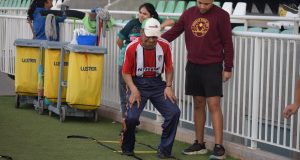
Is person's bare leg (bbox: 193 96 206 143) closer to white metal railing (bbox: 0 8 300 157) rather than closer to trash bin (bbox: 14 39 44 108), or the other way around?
white metal railing (bbox: 0 8 300 157)

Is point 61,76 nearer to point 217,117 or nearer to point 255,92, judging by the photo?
point 217,117

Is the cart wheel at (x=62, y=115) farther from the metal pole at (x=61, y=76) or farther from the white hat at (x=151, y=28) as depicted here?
the white hat at (x=151, y=28)

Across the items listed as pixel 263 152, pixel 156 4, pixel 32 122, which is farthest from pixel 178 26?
pixel 156 4

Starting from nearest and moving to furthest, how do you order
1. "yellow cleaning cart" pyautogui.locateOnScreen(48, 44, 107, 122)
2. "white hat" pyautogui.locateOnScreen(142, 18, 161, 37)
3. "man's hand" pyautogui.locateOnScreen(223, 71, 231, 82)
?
"white hat" pyautogui.locateOnScreen(142, 18, 161, 37) → "man's hand" pyautogui.locateOnScreen(223, 71, 231, 82) → "yellow cleaning cart" pyautogui.locateOnScreen(48, 44, 107, 122)

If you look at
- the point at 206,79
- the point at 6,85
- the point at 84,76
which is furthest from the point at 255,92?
the point at 6,85

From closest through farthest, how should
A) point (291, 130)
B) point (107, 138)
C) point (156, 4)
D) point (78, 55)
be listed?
1. point (291, 130)
2. point (107, 138)
3. point (78, 55)
4. point (156, 4)

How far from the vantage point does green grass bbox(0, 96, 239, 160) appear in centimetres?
932

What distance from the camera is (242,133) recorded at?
948cm

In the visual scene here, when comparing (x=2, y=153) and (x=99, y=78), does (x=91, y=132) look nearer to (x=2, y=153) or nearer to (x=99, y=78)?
(x=99, y=78)

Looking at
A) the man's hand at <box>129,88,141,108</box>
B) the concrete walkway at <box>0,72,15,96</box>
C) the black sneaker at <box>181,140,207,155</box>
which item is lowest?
the black sneaker at <box>181,140,207,155</box>

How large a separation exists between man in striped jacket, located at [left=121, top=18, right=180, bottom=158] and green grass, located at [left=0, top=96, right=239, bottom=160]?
0.33m

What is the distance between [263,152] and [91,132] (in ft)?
9.98

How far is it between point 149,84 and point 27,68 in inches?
190

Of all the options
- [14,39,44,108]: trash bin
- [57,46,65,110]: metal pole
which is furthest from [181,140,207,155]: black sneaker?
[14,39,44,108]: trash bin
